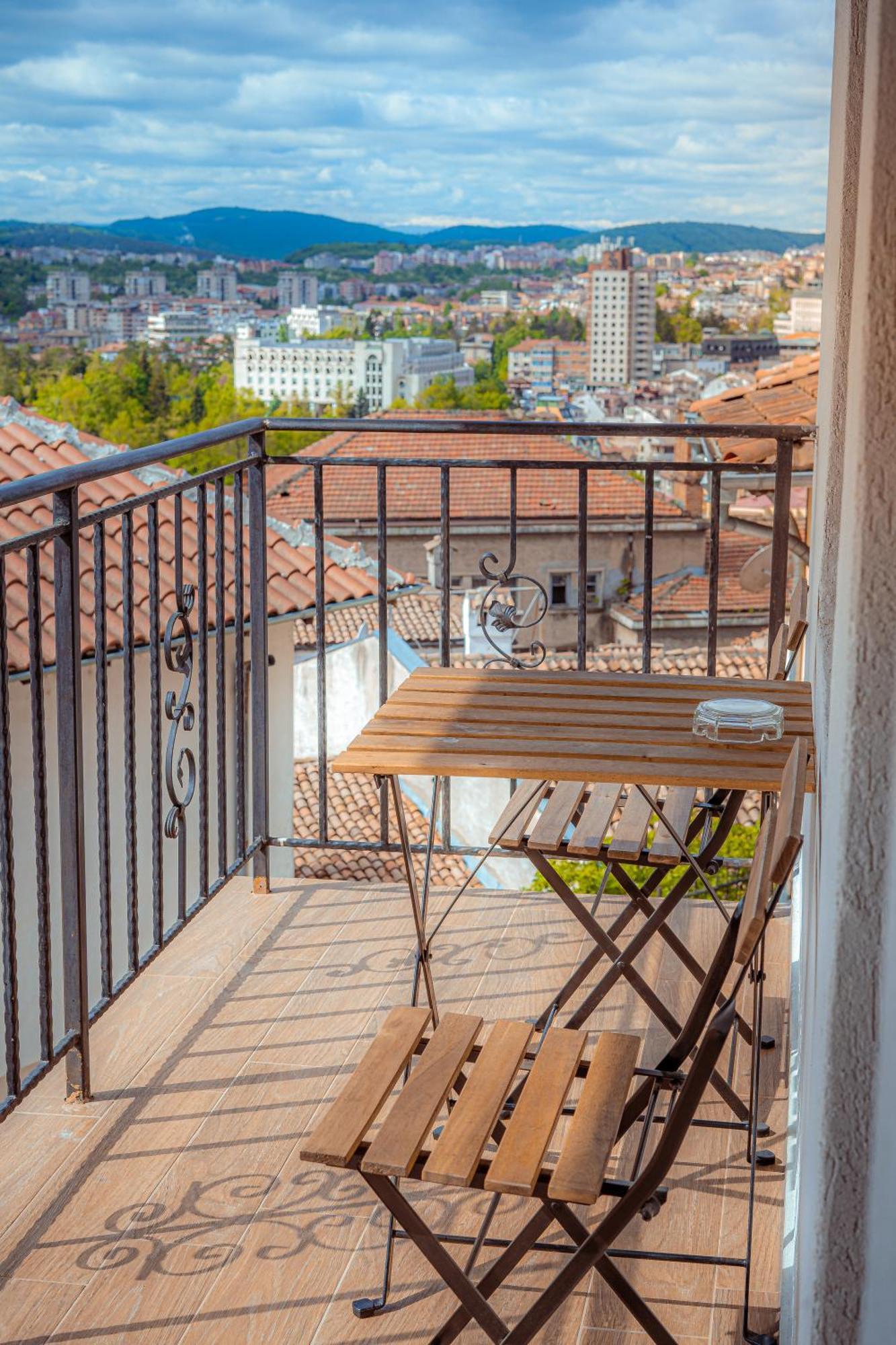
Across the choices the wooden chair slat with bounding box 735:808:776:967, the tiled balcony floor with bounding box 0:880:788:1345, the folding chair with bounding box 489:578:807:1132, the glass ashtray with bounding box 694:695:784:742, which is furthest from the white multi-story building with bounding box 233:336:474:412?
the wooden chair slat with bounding box 735:808:776:967

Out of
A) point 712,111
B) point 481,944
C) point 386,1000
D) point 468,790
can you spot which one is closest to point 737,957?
point 386,1000

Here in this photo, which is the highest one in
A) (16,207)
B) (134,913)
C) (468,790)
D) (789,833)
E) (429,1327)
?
(16,207)

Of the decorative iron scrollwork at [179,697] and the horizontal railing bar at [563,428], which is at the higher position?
Result: the horizontal railing bar at [563,428]

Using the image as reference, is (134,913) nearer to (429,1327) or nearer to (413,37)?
(429,1327)

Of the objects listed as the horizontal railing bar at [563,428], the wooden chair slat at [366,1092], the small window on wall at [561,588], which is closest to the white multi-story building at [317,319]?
the small window on wall at [561,588]

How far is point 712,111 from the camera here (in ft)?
226

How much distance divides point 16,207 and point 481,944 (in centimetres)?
7925

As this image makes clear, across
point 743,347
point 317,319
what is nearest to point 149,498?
point 743,347

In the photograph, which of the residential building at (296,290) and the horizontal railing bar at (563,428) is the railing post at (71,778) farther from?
the residential building at (296,290)

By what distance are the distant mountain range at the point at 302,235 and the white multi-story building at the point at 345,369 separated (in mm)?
10885

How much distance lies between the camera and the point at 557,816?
8.91 ft

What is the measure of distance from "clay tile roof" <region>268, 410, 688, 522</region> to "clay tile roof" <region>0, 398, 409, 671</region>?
2383 cm

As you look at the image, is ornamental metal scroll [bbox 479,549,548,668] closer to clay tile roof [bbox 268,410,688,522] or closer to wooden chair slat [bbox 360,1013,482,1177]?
wooden chair slat [bbox 360,1013,482,1177]

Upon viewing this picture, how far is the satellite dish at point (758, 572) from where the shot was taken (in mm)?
3637
